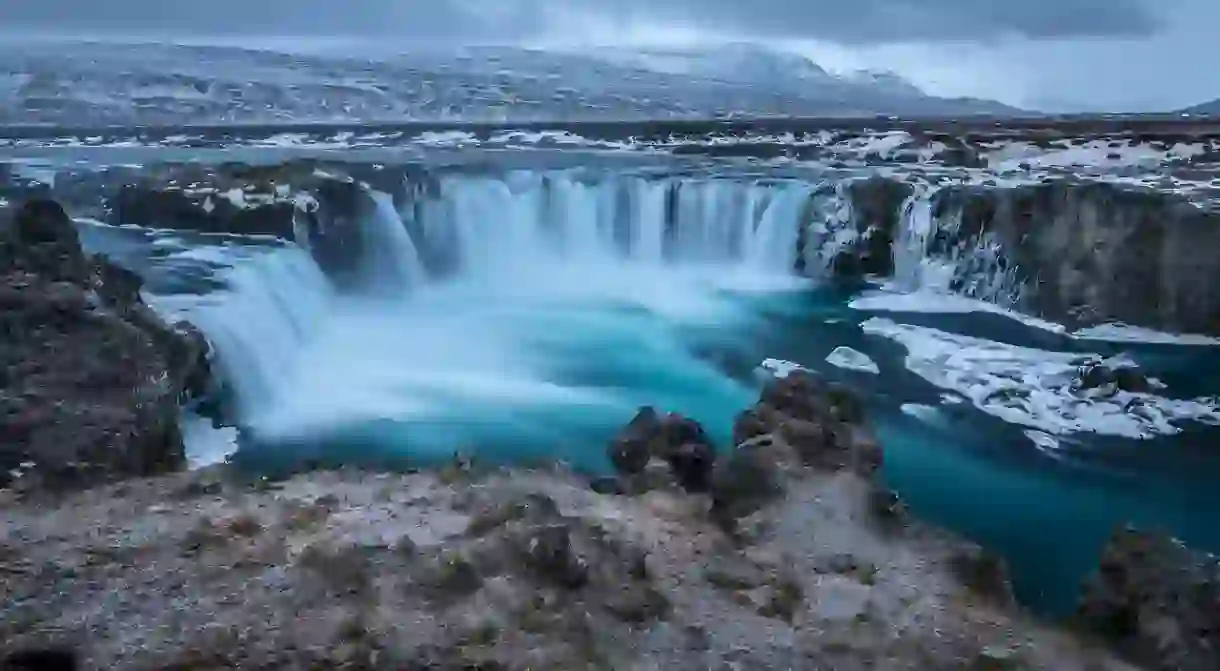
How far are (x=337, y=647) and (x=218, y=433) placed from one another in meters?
6.68

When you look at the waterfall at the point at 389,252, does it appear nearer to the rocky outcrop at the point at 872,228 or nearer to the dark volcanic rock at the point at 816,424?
the rocky outcrop at the point at 872,228

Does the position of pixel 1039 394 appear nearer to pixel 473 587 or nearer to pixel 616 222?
pixel 473 587

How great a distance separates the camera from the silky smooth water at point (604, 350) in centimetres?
1131

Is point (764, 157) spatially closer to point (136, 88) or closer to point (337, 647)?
point (337, 647)

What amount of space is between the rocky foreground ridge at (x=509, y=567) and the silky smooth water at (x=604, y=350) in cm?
233

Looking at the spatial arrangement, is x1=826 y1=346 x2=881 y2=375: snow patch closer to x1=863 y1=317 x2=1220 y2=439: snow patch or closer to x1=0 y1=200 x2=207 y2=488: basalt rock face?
x1=863 y1=317 x2=1220 y2=439: snow patch

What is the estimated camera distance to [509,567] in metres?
6.12

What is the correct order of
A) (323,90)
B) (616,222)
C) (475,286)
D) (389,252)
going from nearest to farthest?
(389,252), (475,286), (616,222), (323,90)

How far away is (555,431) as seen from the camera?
13.0 metres

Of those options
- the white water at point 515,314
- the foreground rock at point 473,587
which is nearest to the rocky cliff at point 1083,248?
the white water at point 515,314

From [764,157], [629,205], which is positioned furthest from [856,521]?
[764,157]

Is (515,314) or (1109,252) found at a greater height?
(1109,252)

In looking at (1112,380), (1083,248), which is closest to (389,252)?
(1083,248)

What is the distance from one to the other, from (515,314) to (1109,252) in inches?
423
